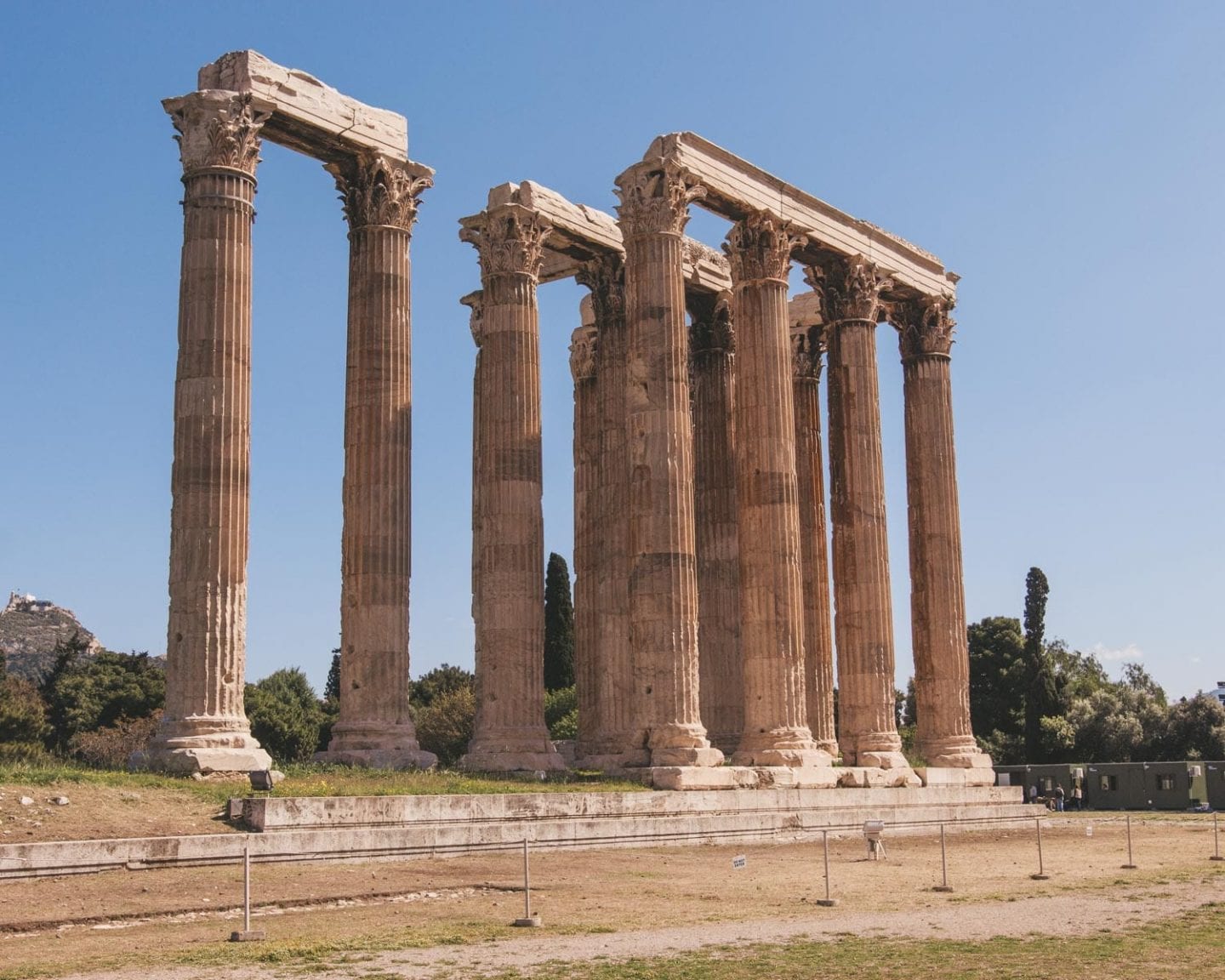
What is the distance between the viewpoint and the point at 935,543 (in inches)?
2046

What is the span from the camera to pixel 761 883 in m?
26.3

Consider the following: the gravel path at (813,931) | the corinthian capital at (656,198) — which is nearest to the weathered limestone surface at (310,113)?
the corinthian capital at (656,198)

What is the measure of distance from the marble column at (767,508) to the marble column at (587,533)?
553 centimetres

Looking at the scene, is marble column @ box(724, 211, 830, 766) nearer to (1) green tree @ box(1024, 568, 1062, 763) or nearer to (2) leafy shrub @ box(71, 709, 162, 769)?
(2) leafy shrub @ box(71, 709, 162, 769)

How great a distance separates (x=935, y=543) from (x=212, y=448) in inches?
1093

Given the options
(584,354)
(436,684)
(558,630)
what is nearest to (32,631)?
(436,684)

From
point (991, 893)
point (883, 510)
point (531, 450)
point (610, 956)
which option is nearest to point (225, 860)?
point (610, 956)

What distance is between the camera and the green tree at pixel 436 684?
10200 centimetres

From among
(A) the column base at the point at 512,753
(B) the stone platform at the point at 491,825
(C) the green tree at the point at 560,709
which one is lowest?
(B) the stone platform at the point at 491,825

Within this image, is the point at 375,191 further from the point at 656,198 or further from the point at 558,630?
the point at 558,630

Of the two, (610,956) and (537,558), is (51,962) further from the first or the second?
(537,558)

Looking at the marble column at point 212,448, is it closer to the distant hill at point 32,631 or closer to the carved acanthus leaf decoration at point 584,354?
the carved acanthus leaf decoration at point 584,354

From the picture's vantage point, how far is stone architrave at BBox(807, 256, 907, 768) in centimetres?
4681

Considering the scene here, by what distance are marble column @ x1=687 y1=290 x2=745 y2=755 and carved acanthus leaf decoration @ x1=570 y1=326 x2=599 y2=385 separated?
3.49 m
